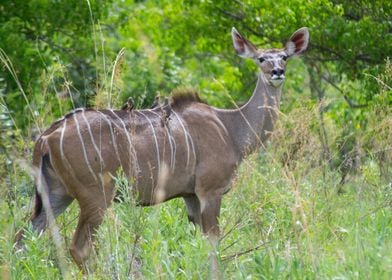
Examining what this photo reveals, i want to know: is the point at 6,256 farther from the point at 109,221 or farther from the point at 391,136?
the point at 391,136

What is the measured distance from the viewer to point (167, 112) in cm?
614

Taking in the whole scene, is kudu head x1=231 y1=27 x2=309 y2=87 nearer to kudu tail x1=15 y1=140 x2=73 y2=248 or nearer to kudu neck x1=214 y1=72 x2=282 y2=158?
kudu neck x1=214 y1=72 x2=282 y2=158

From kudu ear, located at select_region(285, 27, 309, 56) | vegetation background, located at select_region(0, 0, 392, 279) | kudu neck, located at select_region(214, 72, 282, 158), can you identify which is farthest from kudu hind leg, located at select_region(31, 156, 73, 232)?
kudu ear, located at select_region(285, 27, 309, 56)

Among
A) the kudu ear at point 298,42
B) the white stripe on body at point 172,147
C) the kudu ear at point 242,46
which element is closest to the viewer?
the white stripe on body at point 172,147

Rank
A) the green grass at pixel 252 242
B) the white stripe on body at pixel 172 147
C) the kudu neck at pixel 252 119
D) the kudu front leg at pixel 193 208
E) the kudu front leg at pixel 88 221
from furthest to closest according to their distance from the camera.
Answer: the kudu neck at pixel 252 119, the kudu front leg at pixel 193 208, the white stripe on body at pixel 172 147, the kudu front leg at pixel 88 221, the green grass at pixel 252 242

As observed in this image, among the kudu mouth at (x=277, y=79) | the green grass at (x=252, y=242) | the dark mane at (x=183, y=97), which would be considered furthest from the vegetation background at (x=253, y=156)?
the dark mane at (x=183, y=97)

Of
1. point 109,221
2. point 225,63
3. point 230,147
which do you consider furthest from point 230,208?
point 225,63

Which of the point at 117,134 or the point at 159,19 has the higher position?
the point at 117,134

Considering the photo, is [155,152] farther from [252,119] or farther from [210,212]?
[252,119]

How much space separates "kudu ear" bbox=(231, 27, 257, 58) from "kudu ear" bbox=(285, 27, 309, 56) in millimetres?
239

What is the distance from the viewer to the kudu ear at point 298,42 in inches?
271

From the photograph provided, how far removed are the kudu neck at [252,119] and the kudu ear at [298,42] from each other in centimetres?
30

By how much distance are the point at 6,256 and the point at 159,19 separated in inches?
205

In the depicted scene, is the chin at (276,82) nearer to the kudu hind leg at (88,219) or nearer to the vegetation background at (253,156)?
the vegetation background at (253,156)
